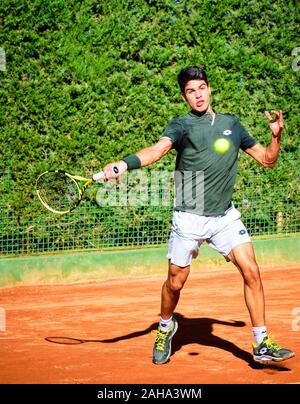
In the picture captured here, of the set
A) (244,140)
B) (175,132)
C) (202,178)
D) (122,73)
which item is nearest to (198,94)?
(175,132)

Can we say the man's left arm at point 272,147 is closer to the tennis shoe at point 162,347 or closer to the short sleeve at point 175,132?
the short sleeve at point 175,132

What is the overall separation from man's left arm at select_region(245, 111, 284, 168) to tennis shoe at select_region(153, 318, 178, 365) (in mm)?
1356

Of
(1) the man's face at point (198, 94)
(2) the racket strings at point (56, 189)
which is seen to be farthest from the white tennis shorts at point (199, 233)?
(2) the racket strings at point (56, 189)

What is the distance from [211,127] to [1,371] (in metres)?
2.21

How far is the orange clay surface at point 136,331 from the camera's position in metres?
4.51

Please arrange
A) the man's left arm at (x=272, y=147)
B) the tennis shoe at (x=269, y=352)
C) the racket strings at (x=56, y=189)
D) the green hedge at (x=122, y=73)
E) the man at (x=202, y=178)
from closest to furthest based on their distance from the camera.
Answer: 1. the tennis shoe at (x=269, y=352)
2. the man's left arm at (x=272, y=147)
3. the man at (x=202, y=178)
4. the racket strings at (x=56, y=189)
5. the green hedge at (x=122, y=73)

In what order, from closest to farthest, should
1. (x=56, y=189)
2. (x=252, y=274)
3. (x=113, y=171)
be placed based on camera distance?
(x=113, y=171), (x=252, y=274), (x=56, y=189)

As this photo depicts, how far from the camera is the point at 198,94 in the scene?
472cm

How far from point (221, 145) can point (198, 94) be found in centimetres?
39

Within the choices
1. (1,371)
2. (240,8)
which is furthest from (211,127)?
(240,8)

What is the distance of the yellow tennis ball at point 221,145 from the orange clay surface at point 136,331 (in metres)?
1.47

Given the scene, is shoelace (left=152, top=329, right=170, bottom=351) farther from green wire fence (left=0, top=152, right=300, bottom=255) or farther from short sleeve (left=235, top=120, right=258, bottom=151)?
green wire fence (left=0, top=152, right=300, bottom=255)

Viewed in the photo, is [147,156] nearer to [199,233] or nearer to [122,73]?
[199,233]

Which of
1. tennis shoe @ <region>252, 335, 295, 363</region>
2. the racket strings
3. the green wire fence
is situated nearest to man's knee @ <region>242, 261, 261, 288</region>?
tennis shoe @ <region>252, 335, 295, 363</region>
